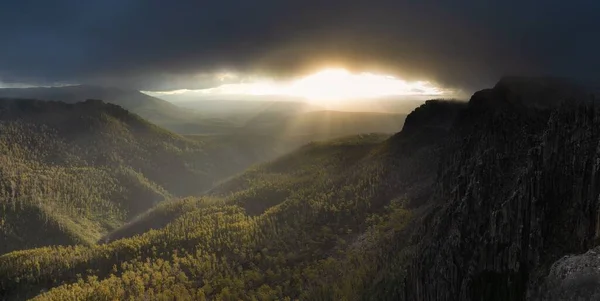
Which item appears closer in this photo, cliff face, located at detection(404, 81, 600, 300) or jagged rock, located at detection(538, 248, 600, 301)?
jagged rock, located at detection(538, 248, 600, 301)

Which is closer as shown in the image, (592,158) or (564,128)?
(592,158)

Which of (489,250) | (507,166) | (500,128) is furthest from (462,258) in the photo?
(500,128)

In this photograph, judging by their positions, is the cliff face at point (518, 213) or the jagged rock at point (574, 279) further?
the cliff face at point (518, 213)

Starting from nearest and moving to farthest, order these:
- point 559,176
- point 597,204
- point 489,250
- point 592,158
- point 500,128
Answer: point 597,204
point 592,158
point 559,176
point 489,250
point 500,128

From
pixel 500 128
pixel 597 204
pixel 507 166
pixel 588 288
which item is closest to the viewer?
pixel 588 288

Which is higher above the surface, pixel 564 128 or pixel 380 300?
pixel 564 128

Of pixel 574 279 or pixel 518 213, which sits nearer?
pixel 574 279

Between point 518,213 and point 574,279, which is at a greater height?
point 518,213

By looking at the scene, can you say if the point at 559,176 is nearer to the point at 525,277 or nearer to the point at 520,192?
the point at 520,192
